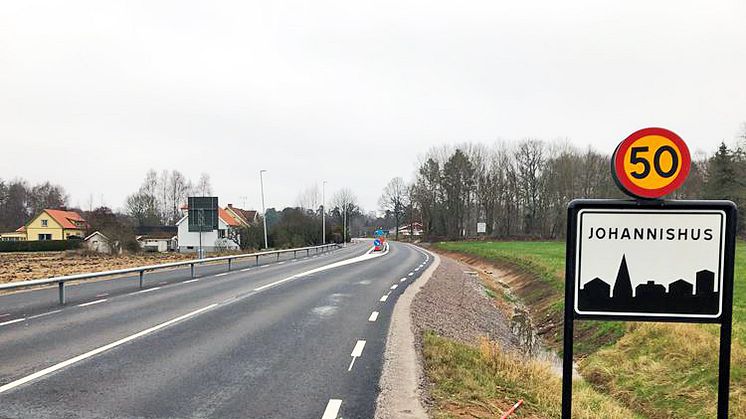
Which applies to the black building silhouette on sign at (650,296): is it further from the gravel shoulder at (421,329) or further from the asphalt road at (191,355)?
the asphalt road at (191,355)

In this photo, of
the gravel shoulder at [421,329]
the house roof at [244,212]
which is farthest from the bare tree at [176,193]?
the gravel shoulder at [421,329]

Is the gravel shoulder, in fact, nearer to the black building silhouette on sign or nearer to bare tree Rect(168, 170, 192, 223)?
the black building silhouette on sign

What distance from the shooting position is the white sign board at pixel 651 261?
11.2 ft

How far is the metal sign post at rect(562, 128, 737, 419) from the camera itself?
3354mm

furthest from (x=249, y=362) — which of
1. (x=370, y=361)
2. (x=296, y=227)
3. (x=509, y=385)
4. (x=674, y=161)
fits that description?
(x=296, y=227)

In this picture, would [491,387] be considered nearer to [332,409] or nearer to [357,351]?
[332,409]

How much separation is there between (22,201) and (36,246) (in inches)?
1584

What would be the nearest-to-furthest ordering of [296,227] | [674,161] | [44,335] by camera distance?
[674,161], [44,335], [296,227]

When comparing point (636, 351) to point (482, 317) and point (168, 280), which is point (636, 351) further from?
point (168, 280)

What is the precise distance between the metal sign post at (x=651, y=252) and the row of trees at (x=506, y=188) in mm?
67417

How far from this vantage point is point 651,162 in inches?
132

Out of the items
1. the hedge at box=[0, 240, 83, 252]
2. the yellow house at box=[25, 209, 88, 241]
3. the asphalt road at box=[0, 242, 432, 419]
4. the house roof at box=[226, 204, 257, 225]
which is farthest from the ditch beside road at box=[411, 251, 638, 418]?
the house roof at box=[226, 204, 257, 225]

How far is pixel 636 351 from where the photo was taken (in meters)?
10.7

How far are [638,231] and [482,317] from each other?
38.9 ft
